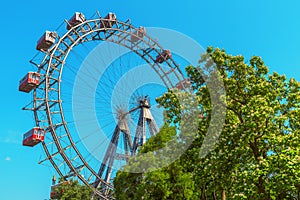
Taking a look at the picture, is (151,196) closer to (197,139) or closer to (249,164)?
(197,139)

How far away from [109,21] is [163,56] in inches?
272

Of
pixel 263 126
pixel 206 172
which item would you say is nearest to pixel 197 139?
pixel 206 172

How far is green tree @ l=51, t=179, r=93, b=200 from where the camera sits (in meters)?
30.1

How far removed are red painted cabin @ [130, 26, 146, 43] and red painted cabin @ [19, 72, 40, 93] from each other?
1070 centimetres

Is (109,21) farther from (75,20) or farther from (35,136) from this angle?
(35,136)

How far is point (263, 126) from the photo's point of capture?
39.9ft

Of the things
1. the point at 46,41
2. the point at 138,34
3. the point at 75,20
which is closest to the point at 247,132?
the point at 46,41

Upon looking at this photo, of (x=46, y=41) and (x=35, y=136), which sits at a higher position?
(x=46, y=41)

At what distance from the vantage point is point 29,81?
96.8 feet

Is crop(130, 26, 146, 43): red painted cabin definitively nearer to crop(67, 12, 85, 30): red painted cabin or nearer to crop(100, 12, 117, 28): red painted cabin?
crop(100, 12, 117, 28): red painted cabin

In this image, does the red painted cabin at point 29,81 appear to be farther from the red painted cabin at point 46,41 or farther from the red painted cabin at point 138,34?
the red painted cabin at point 138,34

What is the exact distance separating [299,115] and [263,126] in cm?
155

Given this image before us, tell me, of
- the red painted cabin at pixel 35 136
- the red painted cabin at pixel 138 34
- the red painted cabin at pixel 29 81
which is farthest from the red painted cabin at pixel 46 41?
the red painted cabin at pixel 138 34

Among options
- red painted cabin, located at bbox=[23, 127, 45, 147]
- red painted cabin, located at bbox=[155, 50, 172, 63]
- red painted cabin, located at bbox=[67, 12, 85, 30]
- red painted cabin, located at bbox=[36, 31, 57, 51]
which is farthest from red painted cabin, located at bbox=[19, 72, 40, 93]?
red painted cabin, located at bbox=[155, 50, 172, 63]
